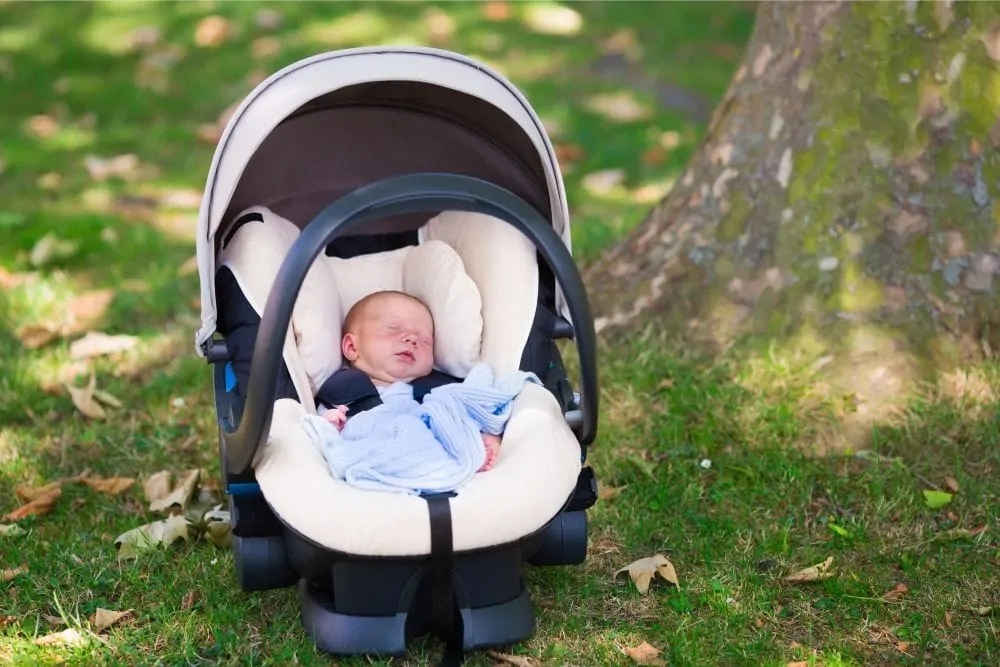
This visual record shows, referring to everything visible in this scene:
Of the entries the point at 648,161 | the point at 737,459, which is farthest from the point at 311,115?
the point at 648,161

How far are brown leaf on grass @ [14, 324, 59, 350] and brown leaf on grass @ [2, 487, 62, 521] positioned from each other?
45.9 inches

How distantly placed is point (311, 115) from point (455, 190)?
1.15 metres

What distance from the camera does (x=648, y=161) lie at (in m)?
6.73

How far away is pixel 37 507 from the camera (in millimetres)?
3721

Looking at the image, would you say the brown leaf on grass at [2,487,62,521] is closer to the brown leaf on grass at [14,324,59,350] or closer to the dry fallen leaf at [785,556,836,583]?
the brown leaf on grass at [14,324,59,350]

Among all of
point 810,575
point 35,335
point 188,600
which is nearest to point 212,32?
point 35,335

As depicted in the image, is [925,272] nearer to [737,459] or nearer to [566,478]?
[737,459]

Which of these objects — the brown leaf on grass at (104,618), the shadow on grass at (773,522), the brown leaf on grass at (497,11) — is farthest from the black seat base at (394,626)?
the brown leaf on grass at (497,11)

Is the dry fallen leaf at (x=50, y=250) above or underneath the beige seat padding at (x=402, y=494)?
underneath

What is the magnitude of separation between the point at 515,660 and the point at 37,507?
1581mm

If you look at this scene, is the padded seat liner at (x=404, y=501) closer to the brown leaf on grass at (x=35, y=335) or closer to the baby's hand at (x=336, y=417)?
the baby's hand at (x=336, y=417)

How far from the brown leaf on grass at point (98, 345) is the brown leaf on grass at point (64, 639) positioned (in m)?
1.82

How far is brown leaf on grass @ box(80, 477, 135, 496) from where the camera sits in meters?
3.87

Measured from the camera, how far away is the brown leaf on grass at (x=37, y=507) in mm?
3681
